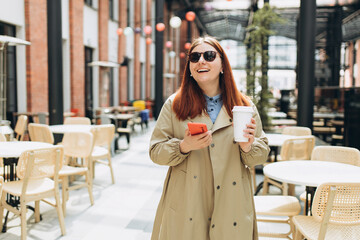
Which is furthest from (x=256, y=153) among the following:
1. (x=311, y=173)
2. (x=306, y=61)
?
(x=306, y=61)

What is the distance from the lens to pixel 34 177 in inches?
124

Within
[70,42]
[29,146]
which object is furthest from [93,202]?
[70,42]

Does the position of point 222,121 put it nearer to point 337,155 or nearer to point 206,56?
point 206,56

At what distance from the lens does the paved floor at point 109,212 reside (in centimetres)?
348

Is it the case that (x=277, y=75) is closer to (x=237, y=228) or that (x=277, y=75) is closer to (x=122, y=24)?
(x=122, y=24)

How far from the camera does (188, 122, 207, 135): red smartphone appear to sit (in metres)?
1.42

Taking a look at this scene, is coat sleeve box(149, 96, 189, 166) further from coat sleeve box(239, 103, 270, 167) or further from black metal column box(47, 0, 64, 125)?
black metal column box(47, 0, 64, 125)

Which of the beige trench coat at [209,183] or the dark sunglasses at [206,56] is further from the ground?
the dark sunglasses at [206,56]

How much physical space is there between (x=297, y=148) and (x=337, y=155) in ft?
2.92

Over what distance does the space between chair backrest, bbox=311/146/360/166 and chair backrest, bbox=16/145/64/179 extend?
7.90 ft

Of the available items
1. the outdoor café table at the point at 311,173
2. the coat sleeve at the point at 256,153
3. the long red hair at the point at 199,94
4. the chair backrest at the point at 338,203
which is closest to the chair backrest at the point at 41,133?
the outdoor café table at the point at 311,173

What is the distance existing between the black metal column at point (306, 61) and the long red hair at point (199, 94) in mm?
4188

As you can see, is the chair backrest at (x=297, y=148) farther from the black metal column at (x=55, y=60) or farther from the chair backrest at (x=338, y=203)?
the black metal column at (x=55, y=60)

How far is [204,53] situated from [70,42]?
376 inches
